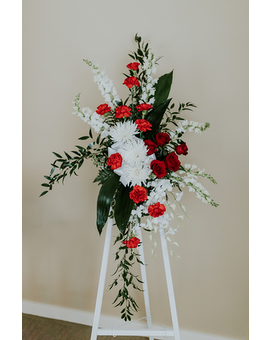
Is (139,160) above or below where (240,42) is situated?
below

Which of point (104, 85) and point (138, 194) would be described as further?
point (104, 85)

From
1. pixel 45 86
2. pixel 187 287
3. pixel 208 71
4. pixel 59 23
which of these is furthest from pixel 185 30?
pixel 187 287

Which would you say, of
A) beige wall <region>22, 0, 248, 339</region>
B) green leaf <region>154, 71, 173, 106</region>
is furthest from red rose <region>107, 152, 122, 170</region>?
beige wall <region>22, 0, 248, 339</region>

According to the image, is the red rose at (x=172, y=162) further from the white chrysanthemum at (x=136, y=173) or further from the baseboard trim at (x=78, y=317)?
the baseboard trim at (x=78, y=317)

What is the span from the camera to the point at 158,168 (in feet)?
→ 3.33

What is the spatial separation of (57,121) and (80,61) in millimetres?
415

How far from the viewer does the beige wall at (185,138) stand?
139cm

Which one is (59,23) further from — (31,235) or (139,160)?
(31,235)

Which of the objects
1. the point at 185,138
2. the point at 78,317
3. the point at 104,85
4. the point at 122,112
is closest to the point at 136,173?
the point at 122,112

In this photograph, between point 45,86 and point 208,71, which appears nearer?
point 208,71

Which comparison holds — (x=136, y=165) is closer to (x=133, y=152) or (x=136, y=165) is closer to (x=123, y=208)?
(x=133, y=152)

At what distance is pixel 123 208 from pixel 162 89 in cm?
61

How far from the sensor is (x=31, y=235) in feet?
5.81
